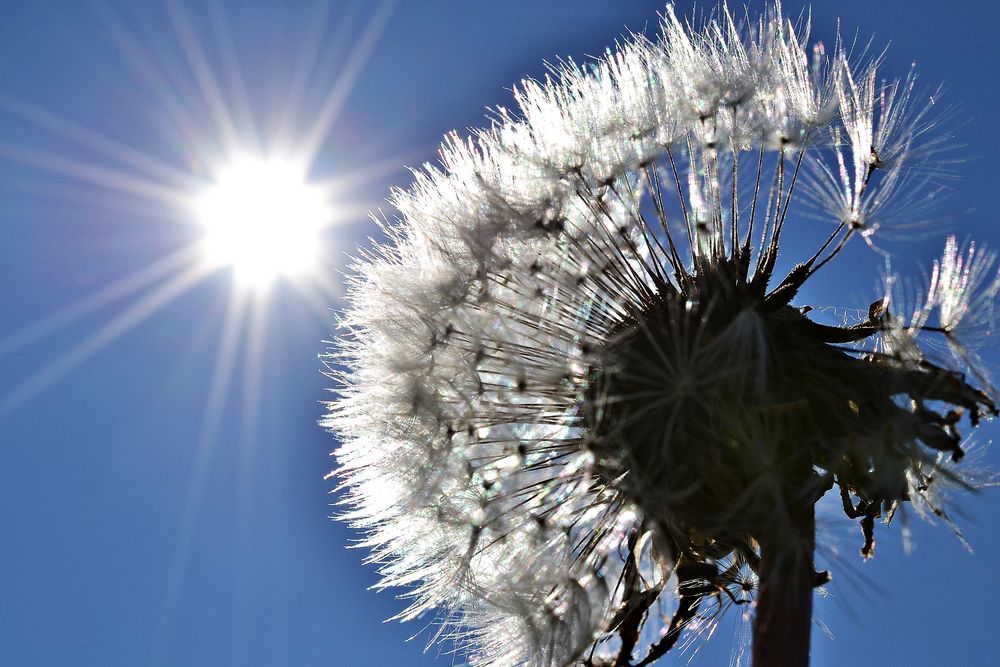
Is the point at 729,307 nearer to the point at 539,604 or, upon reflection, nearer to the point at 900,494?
the point at 900,494

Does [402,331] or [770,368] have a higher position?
[402,331]

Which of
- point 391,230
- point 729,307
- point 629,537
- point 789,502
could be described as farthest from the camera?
point 391,230

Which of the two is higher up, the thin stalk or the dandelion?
the dandelion

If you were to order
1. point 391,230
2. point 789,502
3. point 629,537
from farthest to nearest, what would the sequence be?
point 391,230, point 629,537, point 789,502

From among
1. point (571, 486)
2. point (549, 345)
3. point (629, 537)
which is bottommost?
point (629, 537)

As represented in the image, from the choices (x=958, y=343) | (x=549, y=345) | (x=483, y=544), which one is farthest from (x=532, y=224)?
(x=958, y=343)

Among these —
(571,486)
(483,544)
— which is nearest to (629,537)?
(571,486)

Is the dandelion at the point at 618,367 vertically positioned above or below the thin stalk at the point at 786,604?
above

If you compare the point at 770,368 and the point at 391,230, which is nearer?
the point at 770,368
